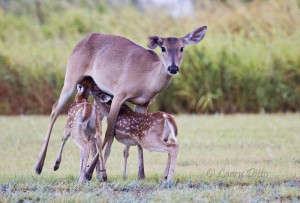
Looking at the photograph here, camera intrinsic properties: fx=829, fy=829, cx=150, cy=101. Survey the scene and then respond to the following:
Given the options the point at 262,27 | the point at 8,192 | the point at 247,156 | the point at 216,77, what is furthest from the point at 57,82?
the point at 8,192

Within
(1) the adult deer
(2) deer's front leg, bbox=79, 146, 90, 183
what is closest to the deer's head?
(1) the adult deer

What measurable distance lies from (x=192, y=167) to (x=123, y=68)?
1472 millimetres

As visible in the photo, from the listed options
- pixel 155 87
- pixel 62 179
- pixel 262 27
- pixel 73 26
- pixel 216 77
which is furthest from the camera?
pixel 73 26

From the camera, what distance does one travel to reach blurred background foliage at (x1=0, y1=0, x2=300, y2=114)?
57.6 ft

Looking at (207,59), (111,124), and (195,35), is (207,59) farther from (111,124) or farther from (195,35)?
(111,124)

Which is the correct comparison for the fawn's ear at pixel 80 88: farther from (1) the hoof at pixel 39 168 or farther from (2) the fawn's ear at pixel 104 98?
(1) the hoof at pixel 39 168

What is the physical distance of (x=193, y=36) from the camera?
10148 mm

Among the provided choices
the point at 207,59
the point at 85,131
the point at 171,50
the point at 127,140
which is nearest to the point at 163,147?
the point at 127,140

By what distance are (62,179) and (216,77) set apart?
30.5ft

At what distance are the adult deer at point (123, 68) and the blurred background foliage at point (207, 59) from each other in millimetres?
7295

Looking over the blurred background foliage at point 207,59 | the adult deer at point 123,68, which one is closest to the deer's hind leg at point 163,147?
the adult deer at point 123,68

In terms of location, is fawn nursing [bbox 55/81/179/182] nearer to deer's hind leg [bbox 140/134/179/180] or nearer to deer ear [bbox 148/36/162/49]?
deer's hind leg [bbox 140/134/179/180]

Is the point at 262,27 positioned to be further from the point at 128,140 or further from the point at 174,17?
the point at 128,140

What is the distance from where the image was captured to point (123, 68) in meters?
10.0
